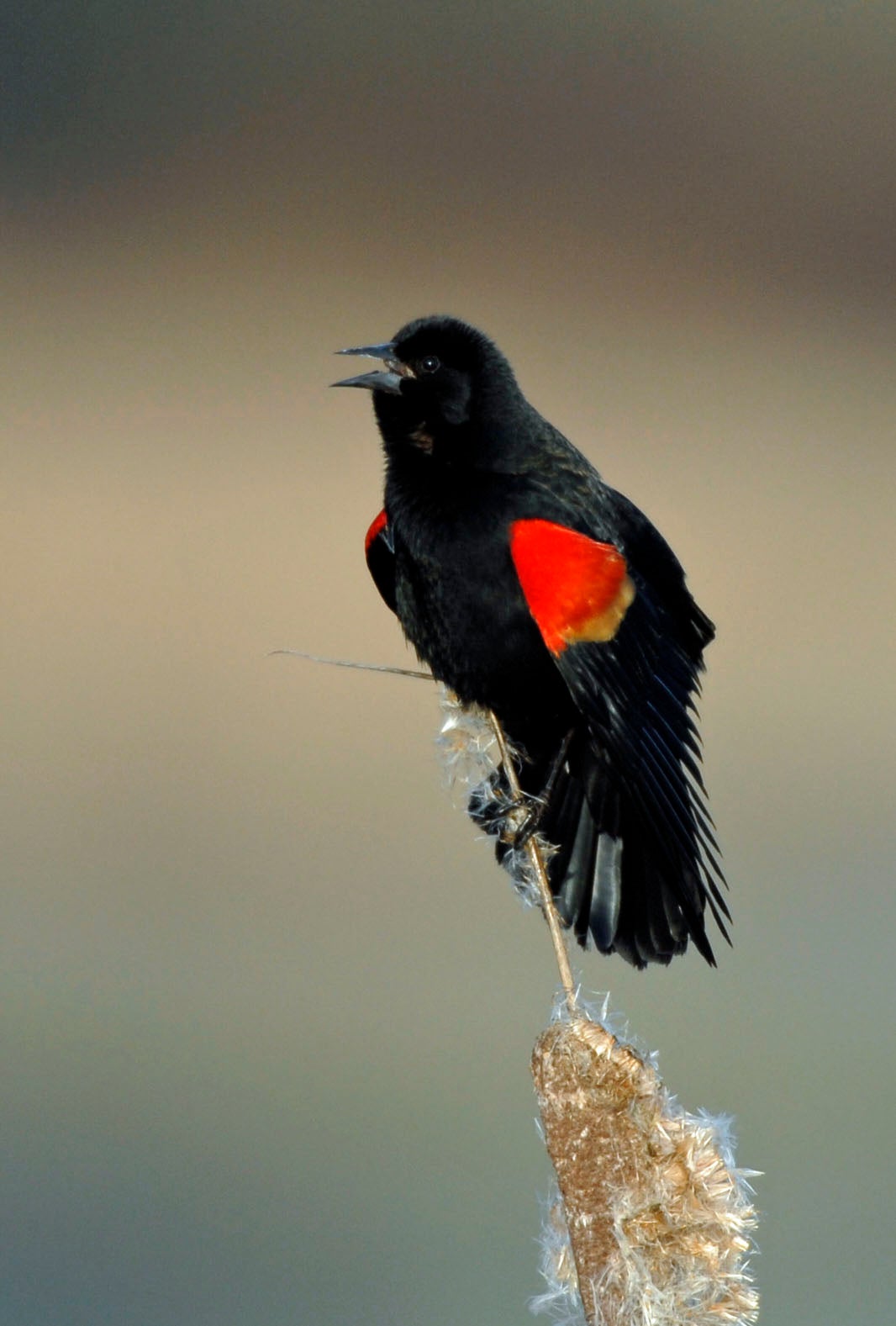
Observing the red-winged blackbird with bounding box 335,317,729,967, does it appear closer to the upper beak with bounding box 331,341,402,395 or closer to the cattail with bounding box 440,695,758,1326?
the upper beak with bounding box 331,341,402,395

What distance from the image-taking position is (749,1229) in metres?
0.85

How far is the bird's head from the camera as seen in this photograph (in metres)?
1.65

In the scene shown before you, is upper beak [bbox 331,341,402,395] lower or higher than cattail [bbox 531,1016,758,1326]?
higher

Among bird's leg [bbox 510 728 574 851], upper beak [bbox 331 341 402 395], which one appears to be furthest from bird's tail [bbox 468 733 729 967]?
upper beak [bbox 331 341 402 395]

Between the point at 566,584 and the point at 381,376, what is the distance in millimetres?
359

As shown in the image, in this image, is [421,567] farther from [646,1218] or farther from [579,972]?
[646,1218]

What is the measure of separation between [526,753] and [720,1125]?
2.63 feet

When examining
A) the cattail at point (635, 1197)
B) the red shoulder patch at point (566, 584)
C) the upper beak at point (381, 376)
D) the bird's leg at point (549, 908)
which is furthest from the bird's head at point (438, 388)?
the cattail at point (635, 1197)

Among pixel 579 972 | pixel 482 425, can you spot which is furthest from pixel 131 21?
pixel 579 972

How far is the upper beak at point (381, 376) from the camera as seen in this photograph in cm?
162

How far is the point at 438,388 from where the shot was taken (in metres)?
1.65

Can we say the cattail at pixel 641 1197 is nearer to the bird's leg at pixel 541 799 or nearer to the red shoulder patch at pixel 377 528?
the bird's leg at pixel 541 799

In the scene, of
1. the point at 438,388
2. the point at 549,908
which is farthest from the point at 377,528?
the point at 549,908

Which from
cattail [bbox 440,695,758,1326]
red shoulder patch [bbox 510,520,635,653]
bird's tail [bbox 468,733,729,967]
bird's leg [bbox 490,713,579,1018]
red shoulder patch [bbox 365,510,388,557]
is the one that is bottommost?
cattail [bbox 440,695,758,1326]
